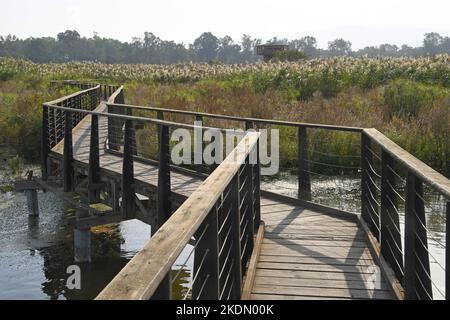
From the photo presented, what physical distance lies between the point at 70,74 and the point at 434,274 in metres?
35.3

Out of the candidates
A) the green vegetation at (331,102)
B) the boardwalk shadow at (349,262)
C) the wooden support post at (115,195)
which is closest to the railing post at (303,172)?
the green vegetation at (331,102)

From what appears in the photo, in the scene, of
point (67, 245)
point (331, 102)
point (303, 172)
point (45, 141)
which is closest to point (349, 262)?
point (303, 172)

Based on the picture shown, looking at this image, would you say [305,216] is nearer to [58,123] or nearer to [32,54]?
[58,123]

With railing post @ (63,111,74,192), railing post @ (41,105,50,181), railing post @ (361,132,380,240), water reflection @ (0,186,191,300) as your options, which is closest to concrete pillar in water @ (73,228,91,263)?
water reflection @ (0,186,191,300)

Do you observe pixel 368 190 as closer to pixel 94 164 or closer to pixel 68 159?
pixel 94 164

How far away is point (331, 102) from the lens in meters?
17.9

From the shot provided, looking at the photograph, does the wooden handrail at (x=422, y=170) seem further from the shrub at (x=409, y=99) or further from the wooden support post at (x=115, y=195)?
the shrub at (x=409, y=99)

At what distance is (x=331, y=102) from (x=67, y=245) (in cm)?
969

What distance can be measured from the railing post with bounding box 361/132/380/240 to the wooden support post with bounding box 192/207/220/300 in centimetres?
331

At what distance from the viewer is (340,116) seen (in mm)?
15664

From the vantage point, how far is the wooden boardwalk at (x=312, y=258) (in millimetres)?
4523

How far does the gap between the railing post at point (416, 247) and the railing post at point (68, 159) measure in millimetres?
7416

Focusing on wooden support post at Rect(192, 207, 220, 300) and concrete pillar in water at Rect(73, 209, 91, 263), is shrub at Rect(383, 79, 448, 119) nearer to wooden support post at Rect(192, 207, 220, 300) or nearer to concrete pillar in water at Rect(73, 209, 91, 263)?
concrete pillar in water at Rect(73, 209, 91, 263)

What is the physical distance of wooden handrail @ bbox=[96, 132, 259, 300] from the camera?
67.8 inches
